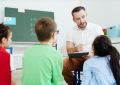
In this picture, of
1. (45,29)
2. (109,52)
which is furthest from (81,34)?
(45,29)

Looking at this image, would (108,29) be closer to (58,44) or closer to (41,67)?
(58,44)

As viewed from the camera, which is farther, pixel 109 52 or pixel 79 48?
pixel 79 48

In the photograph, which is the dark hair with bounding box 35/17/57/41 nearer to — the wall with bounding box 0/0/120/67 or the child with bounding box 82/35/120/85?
the child with bounding box 82/35/120/85

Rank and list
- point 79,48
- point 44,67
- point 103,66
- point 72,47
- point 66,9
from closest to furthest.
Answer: point 44,67 < point 103,66 < point 79,48 < point 72,47 < point 66,9

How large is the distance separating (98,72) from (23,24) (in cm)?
254

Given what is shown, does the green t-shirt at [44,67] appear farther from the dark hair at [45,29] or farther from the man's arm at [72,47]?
the man's arm at [72,47]

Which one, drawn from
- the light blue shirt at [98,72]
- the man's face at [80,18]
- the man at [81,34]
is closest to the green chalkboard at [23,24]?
the man at [81,34]

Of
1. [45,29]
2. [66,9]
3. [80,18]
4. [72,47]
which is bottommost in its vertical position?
[72,47]

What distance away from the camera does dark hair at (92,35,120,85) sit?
2125mm

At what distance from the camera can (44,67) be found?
1.83m

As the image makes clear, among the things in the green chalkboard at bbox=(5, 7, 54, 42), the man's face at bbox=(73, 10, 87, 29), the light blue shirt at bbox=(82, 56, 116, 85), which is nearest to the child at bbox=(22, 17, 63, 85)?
the light blue shirt at bbox=(82, 56, 116, 85)

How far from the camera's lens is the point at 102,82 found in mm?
2152

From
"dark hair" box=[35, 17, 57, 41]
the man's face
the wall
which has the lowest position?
"dark hair" box=[35, 17, 57, 41]

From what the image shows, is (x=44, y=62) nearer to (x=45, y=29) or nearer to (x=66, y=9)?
(x=45, y=29)
